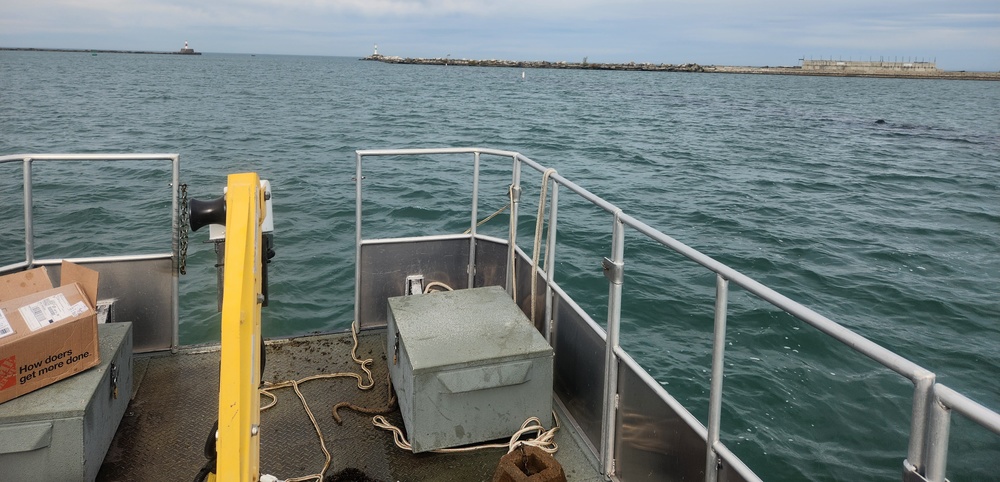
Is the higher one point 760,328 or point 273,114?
point 273,114

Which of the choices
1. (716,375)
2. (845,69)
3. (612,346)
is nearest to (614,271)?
(612,346)

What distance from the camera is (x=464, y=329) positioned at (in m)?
3.71

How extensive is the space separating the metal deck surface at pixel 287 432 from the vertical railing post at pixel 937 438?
203 centimetres

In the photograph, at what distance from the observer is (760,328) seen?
31.4 ft

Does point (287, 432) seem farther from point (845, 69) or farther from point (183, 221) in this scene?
point (845, 69)

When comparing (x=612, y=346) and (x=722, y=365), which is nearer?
(x=722, y=365)

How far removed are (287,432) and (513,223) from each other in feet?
5.63

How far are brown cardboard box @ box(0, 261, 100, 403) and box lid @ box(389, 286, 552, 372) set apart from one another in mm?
1423

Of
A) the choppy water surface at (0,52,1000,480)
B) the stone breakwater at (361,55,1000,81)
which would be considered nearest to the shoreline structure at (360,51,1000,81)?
the stone breakwater at (361,55,1000,81)

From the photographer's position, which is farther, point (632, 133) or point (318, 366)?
point (632, 133)

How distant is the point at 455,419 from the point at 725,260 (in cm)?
1007

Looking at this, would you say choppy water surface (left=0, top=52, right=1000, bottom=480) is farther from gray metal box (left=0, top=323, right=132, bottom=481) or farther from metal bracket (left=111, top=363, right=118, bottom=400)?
gray metal box (left=0, top=323, right=132, bottom=481)

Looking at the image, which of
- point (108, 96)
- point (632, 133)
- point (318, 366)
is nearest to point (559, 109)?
point (632, 133)

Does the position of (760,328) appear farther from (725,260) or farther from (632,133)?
(632,133)
